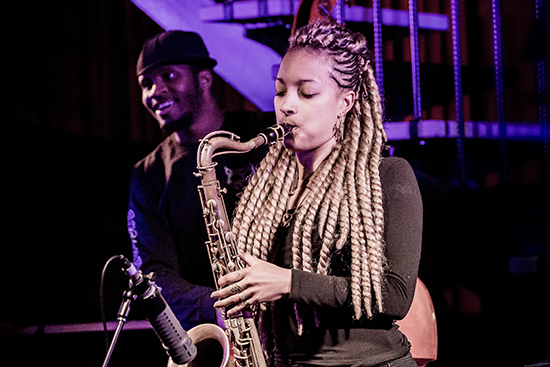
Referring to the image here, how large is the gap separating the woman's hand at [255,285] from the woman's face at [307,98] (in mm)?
513

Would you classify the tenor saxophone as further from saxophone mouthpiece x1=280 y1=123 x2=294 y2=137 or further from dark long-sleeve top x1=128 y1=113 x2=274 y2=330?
dark long-sleeve top x1=128 y1=113 x2=274 y2=330

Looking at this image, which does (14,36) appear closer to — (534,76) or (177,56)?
(177,56)

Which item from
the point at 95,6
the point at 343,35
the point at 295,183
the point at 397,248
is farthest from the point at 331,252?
the point at 95,6

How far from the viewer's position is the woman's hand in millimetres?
1613

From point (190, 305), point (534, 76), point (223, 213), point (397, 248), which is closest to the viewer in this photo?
point (397, 248)

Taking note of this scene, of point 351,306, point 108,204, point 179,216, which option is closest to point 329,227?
point 351,306

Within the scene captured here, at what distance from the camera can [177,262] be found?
120 inches

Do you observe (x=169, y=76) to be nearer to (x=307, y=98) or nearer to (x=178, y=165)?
(x=178, y=165)

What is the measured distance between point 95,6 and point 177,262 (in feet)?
5.19

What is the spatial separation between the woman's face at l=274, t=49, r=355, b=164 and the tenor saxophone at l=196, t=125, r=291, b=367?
58 mm

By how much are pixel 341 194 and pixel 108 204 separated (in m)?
1.70

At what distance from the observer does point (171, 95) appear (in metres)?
3.12

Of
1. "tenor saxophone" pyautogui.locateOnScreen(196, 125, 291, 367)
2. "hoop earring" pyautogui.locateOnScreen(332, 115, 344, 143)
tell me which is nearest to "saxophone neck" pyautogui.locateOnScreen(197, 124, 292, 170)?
"tenor saxophone" pyautogui.locateOnScreen(196, 125, 291, 367)

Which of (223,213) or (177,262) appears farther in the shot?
(177,262)
